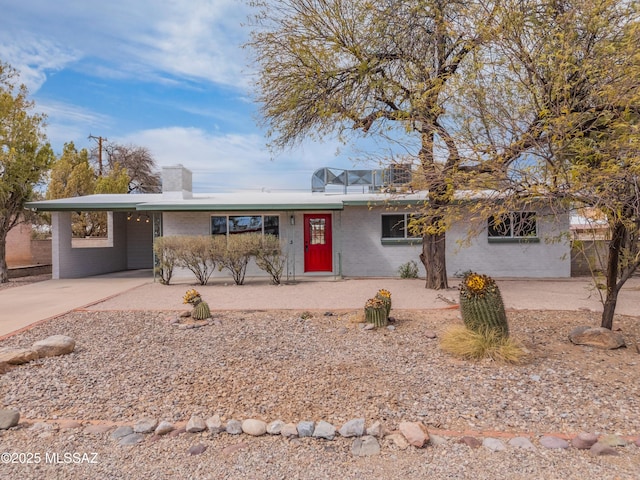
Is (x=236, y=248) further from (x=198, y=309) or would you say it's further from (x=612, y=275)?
(x=612, y=275)

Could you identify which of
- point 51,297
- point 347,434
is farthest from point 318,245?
point 347,434

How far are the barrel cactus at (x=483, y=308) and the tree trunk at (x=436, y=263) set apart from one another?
217 inches

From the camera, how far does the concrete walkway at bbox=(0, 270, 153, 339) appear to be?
7.46 m

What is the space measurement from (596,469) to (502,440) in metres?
0.62

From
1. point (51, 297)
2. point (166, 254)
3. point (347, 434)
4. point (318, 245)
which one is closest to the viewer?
point (347, 434)

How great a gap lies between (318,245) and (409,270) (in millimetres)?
3177

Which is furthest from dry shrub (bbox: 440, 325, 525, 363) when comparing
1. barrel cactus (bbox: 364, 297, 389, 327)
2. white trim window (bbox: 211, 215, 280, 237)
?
white trim window (bbox: 211, 215, 280, 237)

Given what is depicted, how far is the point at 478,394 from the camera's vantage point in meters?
3.94

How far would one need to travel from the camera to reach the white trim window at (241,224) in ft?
44.4

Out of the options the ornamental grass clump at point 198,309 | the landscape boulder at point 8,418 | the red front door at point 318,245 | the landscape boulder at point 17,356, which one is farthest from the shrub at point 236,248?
the landscape boulder at point 8,418

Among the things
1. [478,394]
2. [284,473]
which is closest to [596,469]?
[478,394]

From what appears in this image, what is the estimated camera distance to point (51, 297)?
9.91 metres

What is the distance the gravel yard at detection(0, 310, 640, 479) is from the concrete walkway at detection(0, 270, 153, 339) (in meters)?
1.43

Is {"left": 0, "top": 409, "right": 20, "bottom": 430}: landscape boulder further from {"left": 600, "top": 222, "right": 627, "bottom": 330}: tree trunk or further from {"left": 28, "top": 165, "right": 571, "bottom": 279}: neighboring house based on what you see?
{"left": 28, "top": 165, "right": 571, "bottom": 279}: neighboring house
